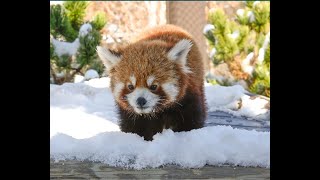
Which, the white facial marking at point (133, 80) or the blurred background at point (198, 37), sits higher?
the blurred background at point (198, 37)

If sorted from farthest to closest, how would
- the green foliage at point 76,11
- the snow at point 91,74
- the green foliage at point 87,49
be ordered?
the green foliage at point 76,11 → the green foliage at point 87,49 → the snow at point 91,74

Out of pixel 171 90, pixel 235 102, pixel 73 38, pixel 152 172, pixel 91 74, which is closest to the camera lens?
pixel 152 172

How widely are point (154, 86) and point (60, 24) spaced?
8.77ft

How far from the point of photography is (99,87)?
3.62 metres

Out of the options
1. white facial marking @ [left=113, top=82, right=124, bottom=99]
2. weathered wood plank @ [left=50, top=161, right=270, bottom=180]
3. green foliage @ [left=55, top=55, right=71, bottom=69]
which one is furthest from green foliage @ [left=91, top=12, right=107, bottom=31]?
weathered wood plank @ [left=50, top=161, right=270, bottom=180]

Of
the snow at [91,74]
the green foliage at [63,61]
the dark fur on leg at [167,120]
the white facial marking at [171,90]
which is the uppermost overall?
the green foliage at [63,61]

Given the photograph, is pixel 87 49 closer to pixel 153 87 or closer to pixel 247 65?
pixel 247 65

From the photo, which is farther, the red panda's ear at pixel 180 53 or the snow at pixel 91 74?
the snow at pixel 91 74

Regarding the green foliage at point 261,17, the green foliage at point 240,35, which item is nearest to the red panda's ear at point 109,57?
the green foliage at point 240,35

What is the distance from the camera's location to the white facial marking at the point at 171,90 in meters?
2.00

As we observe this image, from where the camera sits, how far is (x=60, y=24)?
4.42m

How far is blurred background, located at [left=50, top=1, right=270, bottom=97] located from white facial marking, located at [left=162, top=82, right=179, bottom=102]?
1.90 metres

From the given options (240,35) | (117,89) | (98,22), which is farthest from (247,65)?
(117,89)

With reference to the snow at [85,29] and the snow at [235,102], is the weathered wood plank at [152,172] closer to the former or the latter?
the snow at [235,102]
